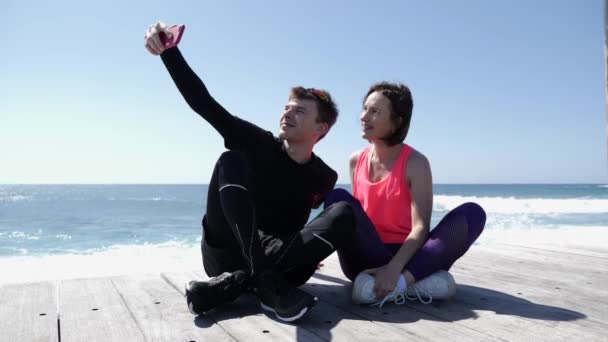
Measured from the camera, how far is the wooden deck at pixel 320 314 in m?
1.69

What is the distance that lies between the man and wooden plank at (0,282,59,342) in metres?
0.57

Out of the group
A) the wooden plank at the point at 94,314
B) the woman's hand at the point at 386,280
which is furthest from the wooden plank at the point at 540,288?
the wooden plank at the point at 94,314

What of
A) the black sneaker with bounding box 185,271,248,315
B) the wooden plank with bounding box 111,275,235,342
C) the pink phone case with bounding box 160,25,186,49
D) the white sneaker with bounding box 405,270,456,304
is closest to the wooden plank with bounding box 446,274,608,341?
the white sneaker with bounding box 405,270,456,304

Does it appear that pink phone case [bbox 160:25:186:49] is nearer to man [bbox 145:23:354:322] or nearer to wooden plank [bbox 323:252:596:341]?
man [bbox 145:23:354:322]

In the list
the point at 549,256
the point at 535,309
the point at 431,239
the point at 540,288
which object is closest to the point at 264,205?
the point at 431,239

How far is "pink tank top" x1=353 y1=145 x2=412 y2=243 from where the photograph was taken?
7.70ft

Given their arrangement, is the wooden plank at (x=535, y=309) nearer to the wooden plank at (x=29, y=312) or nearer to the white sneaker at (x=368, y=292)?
the white sneaker at (x=368, y=292)

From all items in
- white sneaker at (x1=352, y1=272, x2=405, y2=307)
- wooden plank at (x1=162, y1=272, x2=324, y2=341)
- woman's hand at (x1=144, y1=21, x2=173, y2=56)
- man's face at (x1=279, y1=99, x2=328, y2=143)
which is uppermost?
woman's hand at (x1=144, y1=21, x2=173, y2=56)

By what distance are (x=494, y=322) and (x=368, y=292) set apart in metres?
0.55

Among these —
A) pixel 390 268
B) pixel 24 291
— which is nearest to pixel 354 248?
pixel 390 268

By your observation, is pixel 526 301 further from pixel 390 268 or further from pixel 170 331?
pixel 170 331

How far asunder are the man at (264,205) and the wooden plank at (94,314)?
30 cm

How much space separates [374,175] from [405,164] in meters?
0.24

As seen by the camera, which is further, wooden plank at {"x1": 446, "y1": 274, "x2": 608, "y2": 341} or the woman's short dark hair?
the woman's short dark hair
